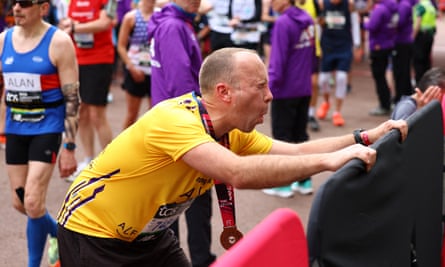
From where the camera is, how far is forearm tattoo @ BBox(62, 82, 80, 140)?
461 centimetres

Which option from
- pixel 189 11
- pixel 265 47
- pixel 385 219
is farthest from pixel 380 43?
pixel 385 219

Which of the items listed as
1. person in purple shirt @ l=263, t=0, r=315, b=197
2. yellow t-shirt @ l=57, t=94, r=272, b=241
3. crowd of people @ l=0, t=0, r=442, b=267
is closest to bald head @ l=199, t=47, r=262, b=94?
crowd of people @ l=0, t=0, r=442, b=267

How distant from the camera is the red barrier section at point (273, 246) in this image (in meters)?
1.81

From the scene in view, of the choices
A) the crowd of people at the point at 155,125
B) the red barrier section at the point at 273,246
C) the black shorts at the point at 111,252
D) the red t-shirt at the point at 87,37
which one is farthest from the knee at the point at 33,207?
the red t-shirt at the point at 87,37

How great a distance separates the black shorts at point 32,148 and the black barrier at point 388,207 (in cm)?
236

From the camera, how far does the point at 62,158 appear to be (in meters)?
4.57

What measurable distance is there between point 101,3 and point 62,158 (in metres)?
3.00

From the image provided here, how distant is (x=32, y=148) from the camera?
4.59 metres

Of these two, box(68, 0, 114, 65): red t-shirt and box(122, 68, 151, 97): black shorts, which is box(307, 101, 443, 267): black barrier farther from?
box(68, 0, 114, 65): red t-shirt

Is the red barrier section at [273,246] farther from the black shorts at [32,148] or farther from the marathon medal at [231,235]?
the black shorts at [32,148]

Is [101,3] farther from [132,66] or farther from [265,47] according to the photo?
[265,47]

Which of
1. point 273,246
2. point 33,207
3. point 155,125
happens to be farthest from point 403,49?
point 273,246

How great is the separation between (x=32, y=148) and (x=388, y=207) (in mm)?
2536

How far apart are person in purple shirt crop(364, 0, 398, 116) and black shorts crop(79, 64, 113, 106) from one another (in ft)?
14.4
